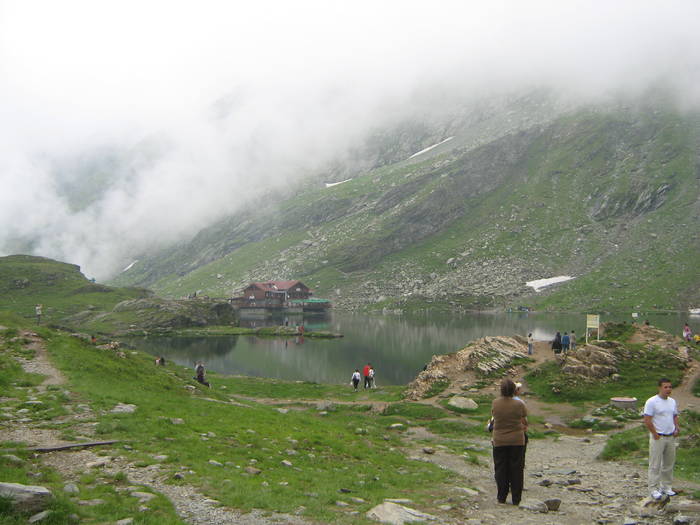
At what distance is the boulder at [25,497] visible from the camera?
9.05 m

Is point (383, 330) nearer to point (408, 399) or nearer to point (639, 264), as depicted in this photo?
point (408, 399)

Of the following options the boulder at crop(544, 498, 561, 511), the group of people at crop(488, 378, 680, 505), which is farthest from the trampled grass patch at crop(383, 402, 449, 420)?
the boulder at crop(544, 498, 561, 511)

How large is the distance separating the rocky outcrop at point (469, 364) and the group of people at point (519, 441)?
79.9 ft

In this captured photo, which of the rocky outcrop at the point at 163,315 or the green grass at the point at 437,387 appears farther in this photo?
the rocky outcrop at the point at 163,315

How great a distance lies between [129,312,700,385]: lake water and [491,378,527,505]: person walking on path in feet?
148

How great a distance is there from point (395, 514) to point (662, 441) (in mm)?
8050

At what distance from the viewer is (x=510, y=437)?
13.3m

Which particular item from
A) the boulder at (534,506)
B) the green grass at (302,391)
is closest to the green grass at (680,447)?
the boulder at (534,506)

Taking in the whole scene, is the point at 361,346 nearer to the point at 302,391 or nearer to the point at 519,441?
the point at 302,391

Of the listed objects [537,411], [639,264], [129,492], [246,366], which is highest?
[639,264]

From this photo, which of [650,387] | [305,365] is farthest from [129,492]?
[305,365]

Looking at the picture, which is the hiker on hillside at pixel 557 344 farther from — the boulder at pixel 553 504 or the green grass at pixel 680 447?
the boulder at pixel 553 504

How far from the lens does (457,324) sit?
129 m

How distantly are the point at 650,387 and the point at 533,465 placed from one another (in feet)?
63.2
